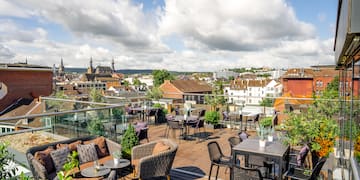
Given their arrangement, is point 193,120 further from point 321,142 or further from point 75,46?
point 75,46

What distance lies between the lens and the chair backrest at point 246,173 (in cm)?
286

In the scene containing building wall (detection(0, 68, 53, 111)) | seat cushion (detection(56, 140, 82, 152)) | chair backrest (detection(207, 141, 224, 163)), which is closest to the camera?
chair backrest (detection(207, 141, 224, 163))

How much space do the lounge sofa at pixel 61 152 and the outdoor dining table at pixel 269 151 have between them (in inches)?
77.7

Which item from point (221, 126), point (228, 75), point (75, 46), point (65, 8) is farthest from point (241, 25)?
point (228, 75)

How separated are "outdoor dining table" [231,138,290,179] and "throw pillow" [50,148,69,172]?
2777 millimetres

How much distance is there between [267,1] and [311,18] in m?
4.24

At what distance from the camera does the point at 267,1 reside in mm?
9156

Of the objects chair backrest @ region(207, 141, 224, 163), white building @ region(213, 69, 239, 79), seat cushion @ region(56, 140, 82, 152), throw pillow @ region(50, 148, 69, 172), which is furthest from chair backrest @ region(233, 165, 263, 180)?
white building @ region(213, 69, 239, 79)

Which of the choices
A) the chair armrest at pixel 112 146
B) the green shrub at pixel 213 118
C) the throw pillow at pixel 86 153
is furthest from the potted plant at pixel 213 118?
the throw pillow at pixel 86 153

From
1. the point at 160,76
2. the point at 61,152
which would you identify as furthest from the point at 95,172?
the point at 160,76

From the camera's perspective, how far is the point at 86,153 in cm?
423

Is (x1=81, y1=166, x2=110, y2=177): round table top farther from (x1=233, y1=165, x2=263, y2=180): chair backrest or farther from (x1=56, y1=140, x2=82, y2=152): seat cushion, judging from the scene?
(x1=233, y1=165, x2=263, y2=180): chair backrest

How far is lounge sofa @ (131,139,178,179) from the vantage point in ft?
11.4

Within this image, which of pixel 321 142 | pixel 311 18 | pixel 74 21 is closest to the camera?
pixel 321 142
